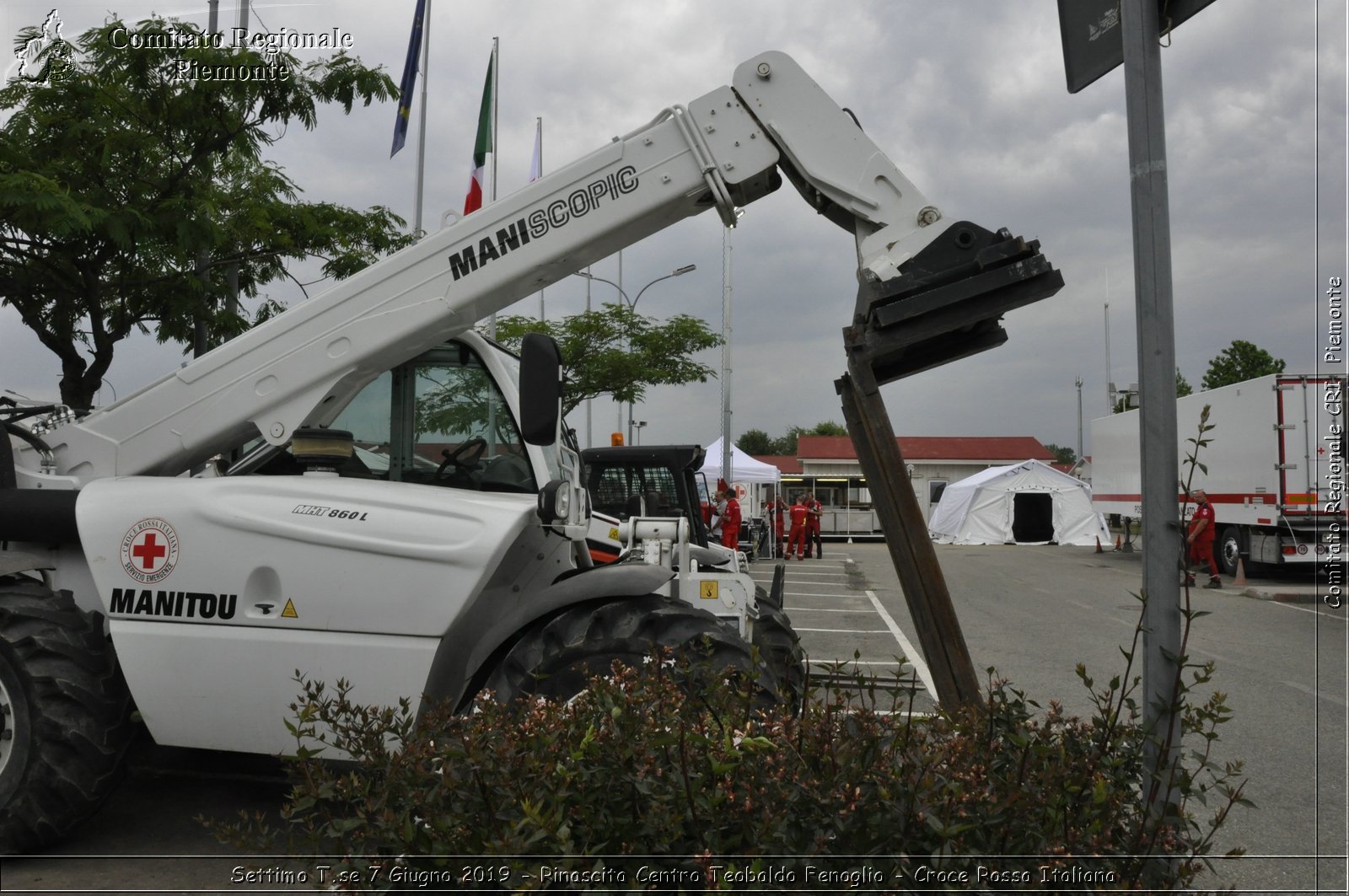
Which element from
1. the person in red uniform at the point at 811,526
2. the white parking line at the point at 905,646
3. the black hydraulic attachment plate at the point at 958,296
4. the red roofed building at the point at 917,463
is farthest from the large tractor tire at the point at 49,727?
the red roofed building at the point at 917,463

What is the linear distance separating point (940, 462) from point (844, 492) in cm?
1417

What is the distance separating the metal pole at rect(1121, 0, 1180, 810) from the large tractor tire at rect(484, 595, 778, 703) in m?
1.55

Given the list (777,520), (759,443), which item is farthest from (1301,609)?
(759,443)

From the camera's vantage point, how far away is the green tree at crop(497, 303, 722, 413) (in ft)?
87.8

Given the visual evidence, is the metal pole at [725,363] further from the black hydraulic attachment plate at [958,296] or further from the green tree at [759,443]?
the green tree at [759,443]

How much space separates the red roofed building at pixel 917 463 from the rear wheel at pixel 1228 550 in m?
21.6

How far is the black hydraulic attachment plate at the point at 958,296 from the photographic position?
4066 millimetres

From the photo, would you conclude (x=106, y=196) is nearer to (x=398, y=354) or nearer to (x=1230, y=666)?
(x=398, y=354)

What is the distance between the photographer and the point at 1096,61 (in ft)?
8.12

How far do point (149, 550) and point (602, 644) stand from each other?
6.94 ft

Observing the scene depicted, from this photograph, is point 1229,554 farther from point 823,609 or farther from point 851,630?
point 851,630

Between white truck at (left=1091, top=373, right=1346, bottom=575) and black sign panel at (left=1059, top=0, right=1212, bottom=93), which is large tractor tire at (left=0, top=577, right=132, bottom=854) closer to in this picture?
black sign panel at (left=1059, top=0, right=1212, bottom=93)

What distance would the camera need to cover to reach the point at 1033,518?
39.9 m

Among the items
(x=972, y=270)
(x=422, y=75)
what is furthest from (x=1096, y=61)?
(x=422, y=75)
